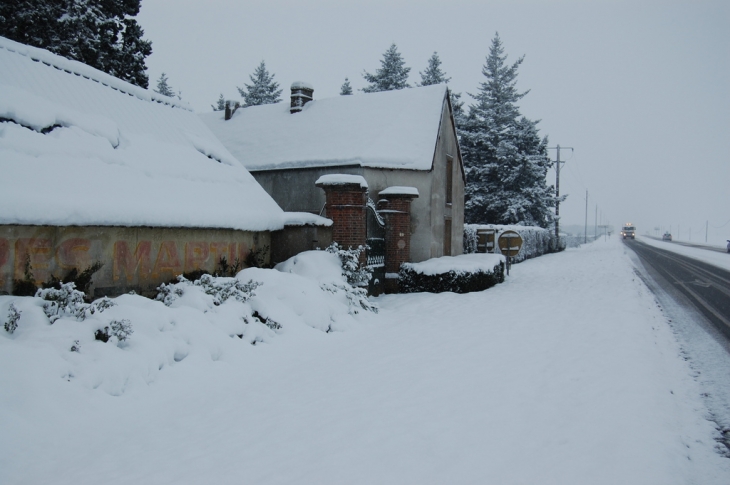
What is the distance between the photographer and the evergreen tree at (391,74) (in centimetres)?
3456

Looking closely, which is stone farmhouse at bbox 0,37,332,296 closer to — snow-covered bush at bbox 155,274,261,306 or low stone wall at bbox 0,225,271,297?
low stone wall at bbox 0,225,271,297

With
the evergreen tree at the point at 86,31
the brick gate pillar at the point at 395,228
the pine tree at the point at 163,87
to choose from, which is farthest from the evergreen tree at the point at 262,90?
the brick gate pillar at the point at 395,228

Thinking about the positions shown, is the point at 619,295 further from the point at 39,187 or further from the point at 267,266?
the point at 39,187

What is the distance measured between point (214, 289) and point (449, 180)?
12.9m

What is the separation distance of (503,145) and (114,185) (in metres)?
26.9

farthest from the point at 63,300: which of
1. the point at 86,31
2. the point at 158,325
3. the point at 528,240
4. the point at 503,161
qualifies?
the point at 503,161

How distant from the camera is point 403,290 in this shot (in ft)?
42.4

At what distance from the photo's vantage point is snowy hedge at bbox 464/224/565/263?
2250cm

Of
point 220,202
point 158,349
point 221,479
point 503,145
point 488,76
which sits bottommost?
point 221,479

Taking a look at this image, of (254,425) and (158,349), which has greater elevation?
(158,349)

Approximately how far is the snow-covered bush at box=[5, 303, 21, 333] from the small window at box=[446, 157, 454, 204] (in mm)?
14985

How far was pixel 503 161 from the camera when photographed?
3081 cm

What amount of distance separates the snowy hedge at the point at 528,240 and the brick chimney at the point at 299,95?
30.6ft

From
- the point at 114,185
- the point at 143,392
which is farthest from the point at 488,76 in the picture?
the point at 143,392
